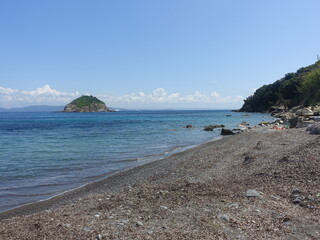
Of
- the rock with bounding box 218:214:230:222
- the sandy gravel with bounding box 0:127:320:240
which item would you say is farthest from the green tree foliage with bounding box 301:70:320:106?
the rock with bounding box 218:214:230:222

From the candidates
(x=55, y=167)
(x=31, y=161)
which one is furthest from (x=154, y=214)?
(x=31, y=161)

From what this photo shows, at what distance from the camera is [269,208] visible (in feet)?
22.9

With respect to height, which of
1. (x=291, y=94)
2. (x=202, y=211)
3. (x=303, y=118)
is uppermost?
(x=291, y=94)

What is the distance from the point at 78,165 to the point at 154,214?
13203mm

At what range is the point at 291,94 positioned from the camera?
123m

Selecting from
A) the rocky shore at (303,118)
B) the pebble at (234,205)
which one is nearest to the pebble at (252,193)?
the pebble at (234,205)

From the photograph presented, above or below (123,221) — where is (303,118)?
above

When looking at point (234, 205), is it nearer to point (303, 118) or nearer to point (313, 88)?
point (303, 118)

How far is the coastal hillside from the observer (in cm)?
7369

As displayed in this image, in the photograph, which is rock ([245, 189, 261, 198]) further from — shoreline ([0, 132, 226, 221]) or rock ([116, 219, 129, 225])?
shoreline ([0, 132, 226, 221])

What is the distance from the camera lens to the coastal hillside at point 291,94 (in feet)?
242

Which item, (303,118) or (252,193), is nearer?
(252,193)

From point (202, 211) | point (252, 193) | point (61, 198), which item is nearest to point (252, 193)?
point (252, 193)

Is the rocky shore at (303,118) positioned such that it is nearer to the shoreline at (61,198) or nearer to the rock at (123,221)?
the shoreline at (61,198)
